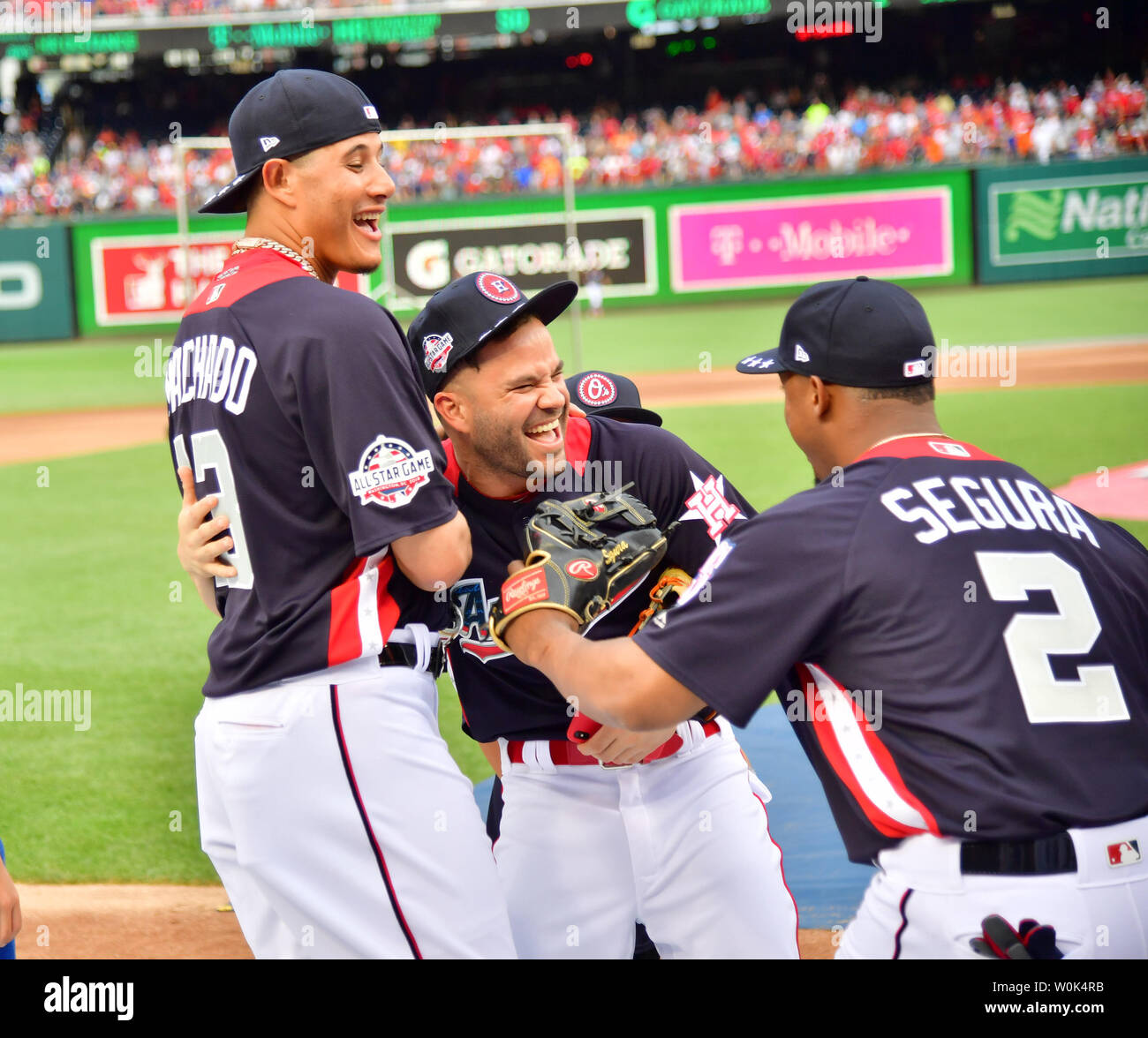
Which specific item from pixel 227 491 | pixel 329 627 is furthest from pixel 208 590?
pixel 329 627

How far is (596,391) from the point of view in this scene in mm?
→ 3814

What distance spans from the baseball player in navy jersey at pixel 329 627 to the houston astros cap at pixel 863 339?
72 centimetres

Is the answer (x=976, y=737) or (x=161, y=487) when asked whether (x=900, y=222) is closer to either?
(x=161, y=487)

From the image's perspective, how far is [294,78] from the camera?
8.12 ft

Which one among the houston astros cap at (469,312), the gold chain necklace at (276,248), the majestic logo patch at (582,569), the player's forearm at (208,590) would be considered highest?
the gold chain necklace at (276,248)

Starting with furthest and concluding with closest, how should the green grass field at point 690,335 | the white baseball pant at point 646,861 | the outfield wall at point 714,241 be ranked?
the outfield wall at point 714,241 → the green grass field at point 690,335 → the white baseball pant at point 646,861

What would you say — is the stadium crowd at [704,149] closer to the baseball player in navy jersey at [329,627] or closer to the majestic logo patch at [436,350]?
the majestic logo patch at [436,350]

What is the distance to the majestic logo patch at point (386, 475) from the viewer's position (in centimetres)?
222

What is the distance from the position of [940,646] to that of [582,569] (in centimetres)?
67

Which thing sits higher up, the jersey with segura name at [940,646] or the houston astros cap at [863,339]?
the houston astros cap at [863,339]

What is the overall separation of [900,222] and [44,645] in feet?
63.1

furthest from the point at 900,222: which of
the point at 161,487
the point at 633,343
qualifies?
the point at 161,487

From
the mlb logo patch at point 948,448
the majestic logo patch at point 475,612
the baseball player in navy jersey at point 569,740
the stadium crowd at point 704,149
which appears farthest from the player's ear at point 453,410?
the stadium crowd at point 704,149

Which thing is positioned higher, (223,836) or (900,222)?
(900,222)
